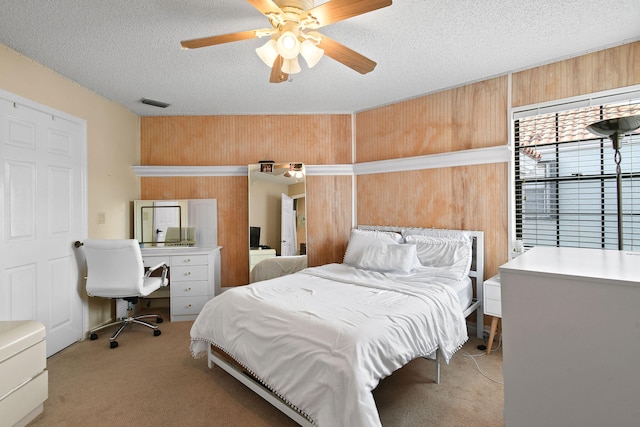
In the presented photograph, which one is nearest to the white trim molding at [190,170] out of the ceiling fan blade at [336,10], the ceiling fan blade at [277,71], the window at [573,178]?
the ceiling fan blade at [277,71]

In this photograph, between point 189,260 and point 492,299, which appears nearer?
point 492,299

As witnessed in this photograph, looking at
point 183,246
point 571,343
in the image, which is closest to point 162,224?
point 183,246

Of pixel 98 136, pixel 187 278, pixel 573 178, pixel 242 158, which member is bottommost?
pixel 187 278

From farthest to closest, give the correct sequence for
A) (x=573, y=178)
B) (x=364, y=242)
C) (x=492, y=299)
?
(x=364, y=242) < (x=573, y=178) < (x=492, y=299)

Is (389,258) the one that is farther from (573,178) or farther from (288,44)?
(288,44)

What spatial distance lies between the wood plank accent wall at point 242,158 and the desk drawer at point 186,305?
2.16 ft

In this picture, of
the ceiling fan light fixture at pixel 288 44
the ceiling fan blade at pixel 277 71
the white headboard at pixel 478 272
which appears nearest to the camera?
the ceiling fan light fixture at pixel 288 44

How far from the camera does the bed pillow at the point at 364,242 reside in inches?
129

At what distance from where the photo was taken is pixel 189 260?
3.68 metres

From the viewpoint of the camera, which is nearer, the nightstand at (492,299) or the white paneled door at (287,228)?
the nightstand at (492,299)

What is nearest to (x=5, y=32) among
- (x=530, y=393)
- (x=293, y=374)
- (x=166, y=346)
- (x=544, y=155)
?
(x=166, y=346)

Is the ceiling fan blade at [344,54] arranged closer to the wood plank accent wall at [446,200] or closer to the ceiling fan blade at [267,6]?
the ceiling fan blade at [267,6]

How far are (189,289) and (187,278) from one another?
5.3 inches

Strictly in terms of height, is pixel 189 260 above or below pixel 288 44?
below
